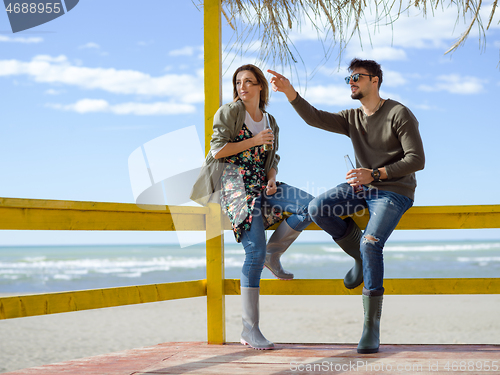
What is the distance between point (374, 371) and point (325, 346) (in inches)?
22.1

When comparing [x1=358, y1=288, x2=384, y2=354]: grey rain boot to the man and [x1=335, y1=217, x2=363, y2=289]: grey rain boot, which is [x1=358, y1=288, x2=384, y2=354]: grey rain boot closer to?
the man

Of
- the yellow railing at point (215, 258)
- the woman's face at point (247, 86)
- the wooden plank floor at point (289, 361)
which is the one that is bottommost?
the wooden plank floor at point (289, 361)

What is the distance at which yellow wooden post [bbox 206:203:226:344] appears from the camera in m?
2.43

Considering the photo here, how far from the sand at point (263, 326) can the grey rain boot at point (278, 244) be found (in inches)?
163

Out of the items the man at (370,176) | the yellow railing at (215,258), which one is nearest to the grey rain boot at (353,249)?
the man at (370,176)

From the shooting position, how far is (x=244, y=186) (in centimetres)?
230

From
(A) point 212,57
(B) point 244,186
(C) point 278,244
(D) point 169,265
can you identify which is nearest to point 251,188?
(B) point 244,186

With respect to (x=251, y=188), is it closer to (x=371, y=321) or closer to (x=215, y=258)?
(x=215, y=258)

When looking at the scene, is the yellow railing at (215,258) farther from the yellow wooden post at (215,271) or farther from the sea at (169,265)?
the sea at (169,265)

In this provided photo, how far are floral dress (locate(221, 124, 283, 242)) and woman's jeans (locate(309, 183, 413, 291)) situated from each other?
0.85 ft

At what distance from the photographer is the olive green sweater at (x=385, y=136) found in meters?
2.13

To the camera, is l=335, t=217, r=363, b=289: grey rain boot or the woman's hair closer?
l=335, t=217, r=363, b=289: grey rain boot

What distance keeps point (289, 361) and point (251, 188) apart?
33.2 inches

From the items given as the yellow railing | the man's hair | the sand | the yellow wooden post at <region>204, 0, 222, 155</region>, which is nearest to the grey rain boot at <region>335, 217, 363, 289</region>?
the yellow railing
